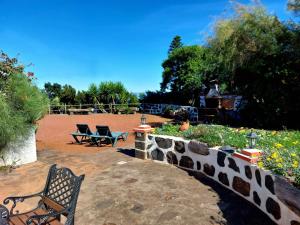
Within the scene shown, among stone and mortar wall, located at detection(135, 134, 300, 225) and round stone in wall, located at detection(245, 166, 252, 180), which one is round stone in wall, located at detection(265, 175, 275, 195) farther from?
round stone in wall, located at detection(245, 166, 252, 180)

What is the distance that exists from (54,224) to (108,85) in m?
20.6

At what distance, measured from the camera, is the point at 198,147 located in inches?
204

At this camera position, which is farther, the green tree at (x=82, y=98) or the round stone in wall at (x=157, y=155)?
the green tree at (x=82, y=98)

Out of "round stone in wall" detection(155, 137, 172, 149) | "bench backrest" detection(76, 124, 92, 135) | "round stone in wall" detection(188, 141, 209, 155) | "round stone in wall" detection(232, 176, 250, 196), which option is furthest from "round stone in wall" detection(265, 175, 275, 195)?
"bench backrest" detection(76, 124, 92, 135)

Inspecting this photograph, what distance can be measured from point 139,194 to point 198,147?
1621mm

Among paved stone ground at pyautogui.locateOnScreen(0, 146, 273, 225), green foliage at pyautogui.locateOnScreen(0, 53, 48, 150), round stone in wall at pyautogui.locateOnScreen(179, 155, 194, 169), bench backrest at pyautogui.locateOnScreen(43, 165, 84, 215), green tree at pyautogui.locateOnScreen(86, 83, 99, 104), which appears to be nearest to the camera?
bench backrest at pyautogui.locateOnScreen(43, 165, 84, 215)

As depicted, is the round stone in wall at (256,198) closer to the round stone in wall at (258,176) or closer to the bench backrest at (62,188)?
the round stone in wall at (258,176)

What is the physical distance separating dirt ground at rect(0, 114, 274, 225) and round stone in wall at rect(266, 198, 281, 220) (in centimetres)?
12

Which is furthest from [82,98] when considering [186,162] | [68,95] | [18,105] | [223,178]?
[223,178]

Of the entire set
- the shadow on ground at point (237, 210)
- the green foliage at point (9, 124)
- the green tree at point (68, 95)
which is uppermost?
the green tree at point (68, 95)

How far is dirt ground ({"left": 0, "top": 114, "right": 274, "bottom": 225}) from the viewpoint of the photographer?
3419mm

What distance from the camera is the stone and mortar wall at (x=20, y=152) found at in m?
5.77

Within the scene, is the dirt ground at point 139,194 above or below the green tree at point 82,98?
below

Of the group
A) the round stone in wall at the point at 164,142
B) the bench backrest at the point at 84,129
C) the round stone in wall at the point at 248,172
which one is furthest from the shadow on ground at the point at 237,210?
the bench backrest at the point at 84,129
